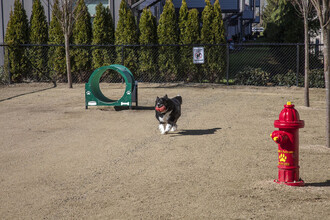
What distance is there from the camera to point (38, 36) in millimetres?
20812

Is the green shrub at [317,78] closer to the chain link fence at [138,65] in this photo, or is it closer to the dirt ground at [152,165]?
the chain link fence at [138,65]

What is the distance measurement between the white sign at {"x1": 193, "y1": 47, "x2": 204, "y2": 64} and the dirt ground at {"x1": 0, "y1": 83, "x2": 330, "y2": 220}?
6.31m

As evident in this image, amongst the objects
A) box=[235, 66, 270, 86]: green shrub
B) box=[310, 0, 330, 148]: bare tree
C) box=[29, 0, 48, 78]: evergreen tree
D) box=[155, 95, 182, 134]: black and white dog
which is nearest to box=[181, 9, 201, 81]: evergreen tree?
box=[235, 66, 270, 86]: green shrub

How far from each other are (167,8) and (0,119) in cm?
1053

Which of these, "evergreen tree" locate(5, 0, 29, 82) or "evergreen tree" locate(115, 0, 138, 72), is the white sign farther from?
"evergreen tree" locate(5, 0, 29, 82)

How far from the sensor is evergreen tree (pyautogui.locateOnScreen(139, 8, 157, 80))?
65.8 feet

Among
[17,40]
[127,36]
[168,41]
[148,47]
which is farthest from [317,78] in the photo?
[17,40]

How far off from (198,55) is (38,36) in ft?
24.5

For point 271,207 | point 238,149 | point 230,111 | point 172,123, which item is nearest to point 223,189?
point 271,207

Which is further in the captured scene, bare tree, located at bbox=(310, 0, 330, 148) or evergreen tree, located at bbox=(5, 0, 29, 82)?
evergreen tree, located at bbox=(5, 0, 29, 82)

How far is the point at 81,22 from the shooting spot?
20.4 meters

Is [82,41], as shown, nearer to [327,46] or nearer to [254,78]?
[254,78]

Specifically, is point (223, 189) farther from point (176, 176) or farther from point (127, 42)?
point (127, 42)

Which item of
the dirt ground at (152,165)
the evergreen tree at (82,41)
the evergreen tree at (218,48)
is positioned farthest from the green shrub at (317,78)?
the evergreen tree at (82,41)
